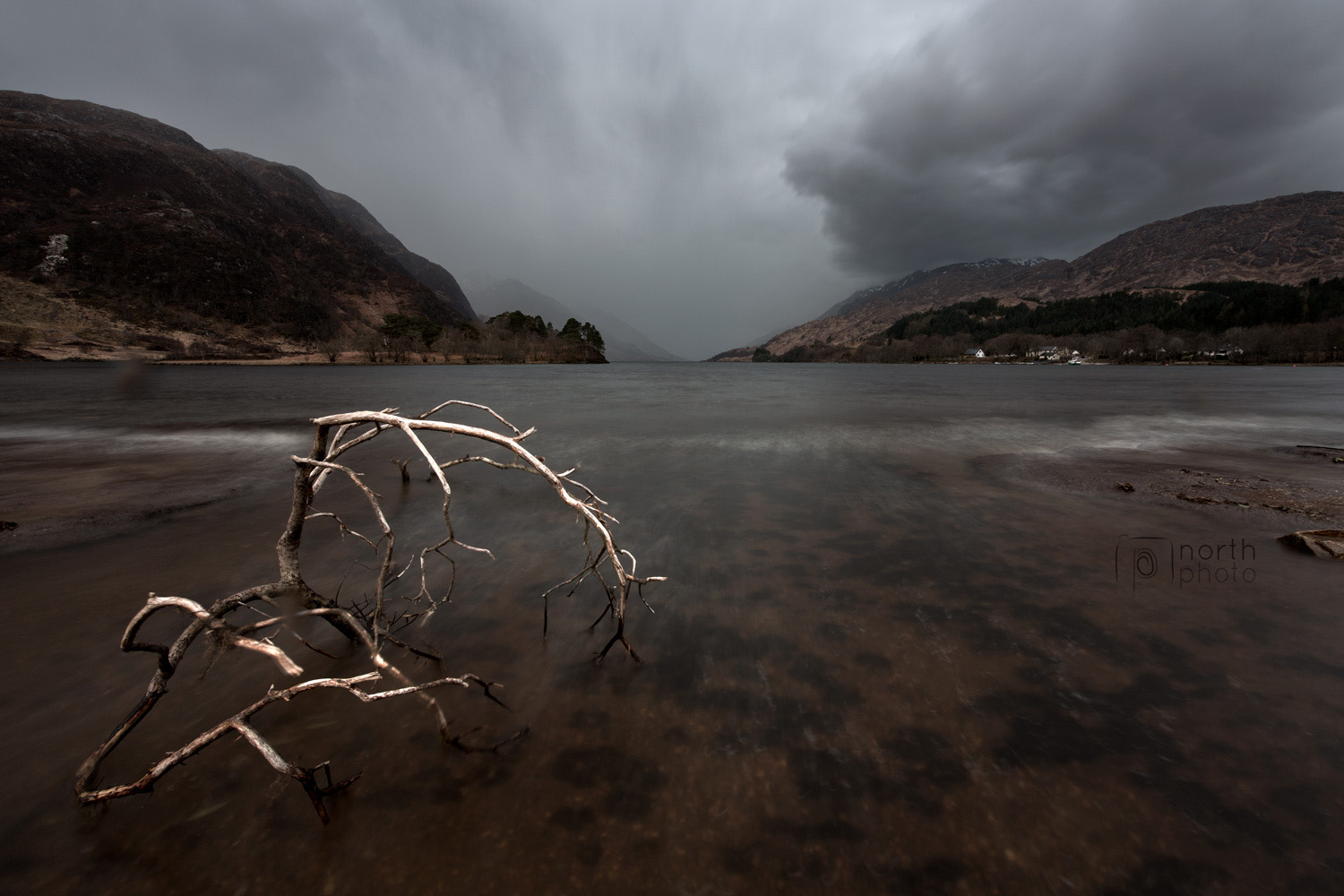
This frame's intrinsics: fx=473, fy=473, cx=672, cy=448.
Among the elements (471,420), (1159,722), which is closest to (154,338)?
(471,420)

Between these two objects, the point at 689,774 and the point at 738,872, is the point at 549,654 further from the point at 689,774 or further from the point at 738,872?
the point at 738,872

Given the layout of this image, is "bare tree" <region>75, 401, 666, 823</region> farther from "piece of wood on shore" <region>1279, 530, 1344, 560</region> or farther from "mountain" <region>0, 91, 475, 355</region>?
"mountain" <region>0, 91, 475, 355</region>

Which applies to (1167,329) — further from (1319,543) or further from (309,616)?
(309,616)

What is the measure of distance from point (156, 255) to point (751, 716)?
485ft

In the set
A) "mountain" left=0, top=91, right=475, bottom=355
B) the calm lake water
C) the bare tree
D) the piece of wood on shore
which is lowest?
the calm lake water

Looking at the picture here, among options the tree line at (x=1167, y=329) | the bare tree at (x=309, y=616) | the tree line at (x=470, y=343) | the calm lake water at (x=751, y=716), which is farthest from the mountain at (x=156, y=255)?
the tree line at (x=1167, y=329)

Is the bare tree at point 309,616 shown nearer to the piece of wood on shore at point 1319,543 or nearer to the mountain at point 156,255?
the piece of wood on shore at point 1319,543

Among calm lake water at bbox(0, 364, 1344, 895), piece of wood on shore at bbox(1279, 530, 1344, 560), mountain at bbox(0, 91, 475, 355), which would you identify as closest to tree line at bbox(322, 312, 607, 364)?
mountain at bbox(0, 91, 475, 355)

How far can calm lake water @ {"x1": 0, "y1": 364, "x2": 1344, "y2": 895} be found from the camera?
103 inches

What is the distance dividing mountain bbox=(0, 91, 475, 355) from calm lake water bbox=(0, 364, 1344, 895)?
350 ft

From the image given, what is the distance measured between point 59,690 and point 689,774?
16.6ft

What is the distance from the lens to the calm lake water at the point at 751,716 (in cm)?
260

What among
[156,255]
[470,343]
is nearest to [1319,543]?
[470,343]

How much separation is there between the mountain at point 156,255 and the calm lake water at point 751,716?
10664 centimetres
